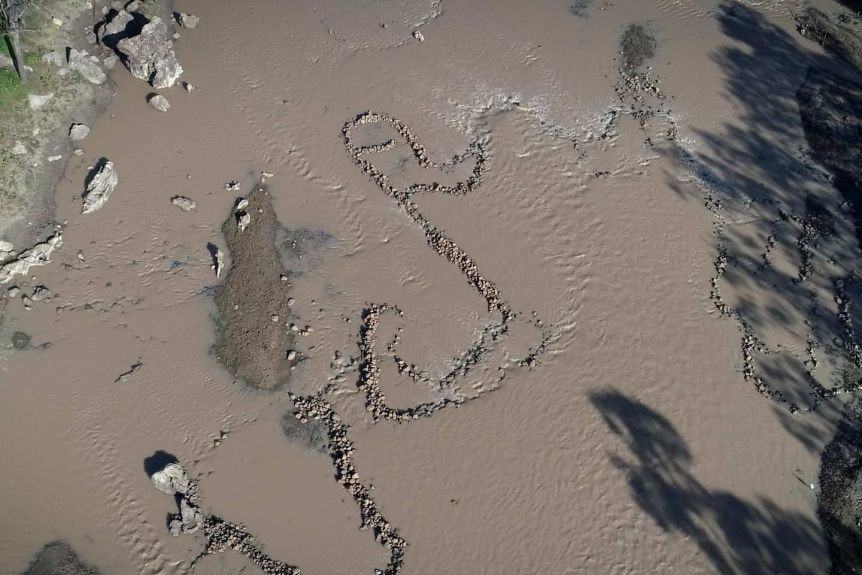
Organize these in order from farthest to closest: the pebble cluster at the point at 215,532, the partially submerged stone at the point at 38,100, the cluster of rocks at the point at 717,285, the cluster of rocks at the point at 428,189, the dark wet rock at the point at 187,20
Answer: the dark wet rock at the point at 187,20, the partially submerged stone at the point at 38,100, the cluster of rocks at the point at 428,189, the cluster of rocks at the point at 717,285, the pebble cluster at the point at 215,532

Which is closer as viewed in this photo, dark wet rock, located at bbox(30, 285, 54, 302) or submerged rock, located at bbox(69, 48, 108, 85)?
dark wet rock, located at bbox(30, 285, 54, 302)

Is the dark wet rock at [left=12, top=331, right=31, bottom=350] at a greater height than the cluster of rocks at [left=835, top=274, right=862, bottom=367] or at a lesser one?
greater

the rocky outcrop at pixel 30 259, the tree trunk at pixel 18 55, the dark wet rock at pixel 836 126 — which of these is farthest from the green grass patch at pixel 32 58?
the dark wet rock at pixel 836 126

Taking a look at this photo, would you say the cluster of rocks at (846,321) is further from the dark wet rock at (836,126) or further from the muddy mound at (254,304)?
the muddy mound at (254,304)

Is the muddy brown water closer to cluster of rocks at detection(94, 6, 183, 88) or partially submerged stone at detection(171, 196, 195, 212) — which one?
partially submerged stone at detection(171, 196, 195, 212)

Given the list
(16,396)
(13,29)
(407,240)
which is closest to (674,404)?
(407,240)

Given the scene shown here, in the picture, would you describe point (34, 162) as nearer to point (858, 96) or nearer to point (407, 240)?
point (407, 240)

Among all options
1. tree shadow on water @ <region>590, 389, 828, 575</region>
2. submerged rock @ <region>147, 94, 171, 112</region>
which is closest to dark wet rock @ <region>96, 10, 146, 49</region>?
submerged rock @ <region>147, 94, 171, 112</region>
